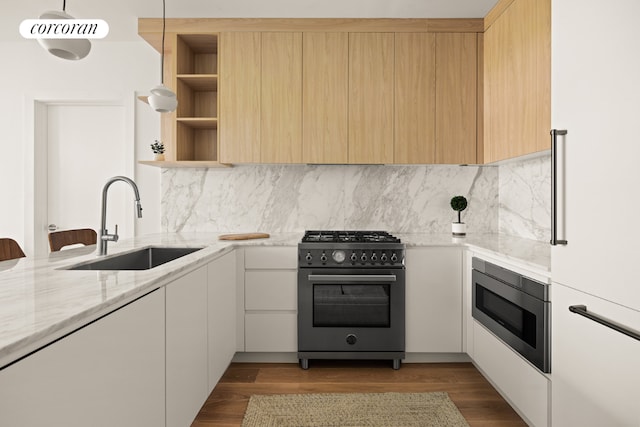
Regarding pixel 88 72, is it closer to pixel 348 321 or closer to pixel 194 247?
pixel 194 247

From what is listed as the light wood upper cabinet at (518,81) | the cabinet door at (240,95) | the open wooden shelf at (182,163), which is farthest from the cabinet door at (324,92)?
the light wood upper cabinet at (518,81)

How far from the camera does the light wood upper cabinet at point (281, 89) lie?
127 inches

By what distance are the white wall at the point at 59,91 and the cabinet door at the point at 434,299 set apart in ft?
7.50

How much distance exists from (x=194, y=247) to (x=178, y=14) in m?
1.86

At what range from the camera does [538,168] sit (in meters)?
2.96

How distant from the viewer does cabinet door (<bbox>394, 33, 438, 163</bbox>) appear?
10.6ft

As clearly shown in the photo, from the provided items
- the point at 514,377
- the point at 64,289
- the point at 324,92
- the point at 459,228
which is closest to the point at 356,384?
the point at 514,377

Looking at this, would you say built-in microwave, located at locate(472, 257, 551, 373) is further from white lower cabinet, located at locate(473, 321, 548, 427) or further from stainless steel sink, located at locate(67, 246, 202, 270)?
stainless steel sink, located at locate(67, 246, 202, 270)

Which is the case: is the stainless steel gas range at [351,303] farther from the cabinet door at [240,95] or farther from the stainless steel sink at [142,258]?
the cabinet door at [240,95]

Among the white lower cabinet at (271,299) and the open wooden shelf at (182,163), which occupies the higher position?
the open wooden shelf at (182,163)

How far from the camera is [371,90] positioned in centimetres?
323

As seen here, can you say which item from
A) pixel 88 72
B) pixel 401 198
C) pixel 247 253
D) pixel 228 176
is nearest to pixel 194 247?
pixel 247 253

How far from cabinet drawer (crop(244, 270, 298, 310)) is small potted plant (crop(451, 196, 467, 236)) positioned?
131 centimetres

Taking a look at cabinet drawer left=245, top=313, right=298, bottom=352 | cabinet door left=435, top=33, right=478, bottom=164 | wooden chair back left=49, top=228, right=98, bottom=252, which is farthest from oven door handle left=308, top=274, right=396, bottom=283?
wooden chair back left=49, top=228, right=98, bottom=252
